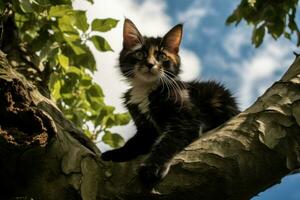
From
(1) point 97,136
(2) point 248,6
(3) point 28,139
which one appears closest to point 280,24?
(2) point 248,6

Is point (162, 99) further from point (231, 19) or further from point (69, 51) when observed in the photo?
point (231, 19)

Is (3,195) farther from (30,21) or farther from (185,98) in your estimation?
(30,21)

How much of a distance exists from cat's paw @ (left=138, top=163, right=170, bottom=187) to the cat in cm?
41

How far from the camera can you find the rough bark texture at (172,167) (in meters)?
1.84

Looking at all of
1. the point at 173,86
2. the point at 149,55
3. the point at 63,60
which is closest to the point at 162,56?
the point at 149,55

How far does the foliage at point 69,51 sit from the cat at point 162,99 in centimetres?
25

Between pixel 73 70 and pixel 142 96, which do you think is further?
pixel 73 70

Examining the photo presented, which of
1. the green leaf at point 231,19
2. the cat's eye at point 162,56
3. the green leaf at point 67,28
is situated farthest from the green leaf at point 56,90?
the green leaf at point 231,19

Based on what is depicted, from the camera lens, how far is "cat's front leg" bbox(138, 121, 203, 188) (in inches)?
74.0

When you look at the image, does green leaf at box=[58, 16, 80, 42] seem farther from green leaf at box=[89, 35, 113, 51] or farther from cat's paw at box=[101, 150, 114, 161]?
cat's paw at box=[101, 150, 114, 161]

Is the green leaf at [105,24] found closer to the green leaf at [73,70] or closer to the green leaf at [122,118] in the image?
the green leaf at [73,70]

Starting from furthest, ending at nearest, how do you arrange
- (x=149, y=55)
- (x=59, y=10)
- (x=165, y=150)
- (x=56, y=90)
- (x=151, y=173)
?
(x=56, y=90) → (x=149, y=55) → (x=59, y=10) → (x=165, y=150) → (x=151, y=173)

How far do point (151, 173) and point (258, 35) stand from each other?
8.24 ft

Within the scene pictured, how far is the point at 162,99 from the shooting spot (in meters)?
2.98
